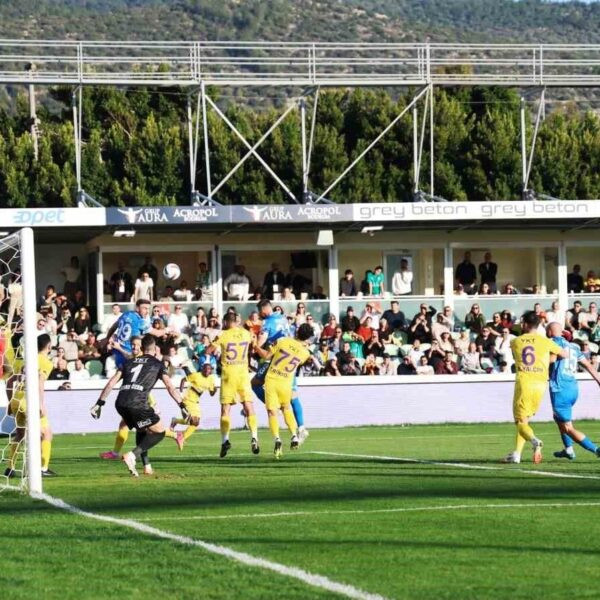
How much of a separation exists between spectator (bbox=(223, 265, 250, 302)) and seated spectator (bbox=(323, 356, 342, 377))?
461 cm

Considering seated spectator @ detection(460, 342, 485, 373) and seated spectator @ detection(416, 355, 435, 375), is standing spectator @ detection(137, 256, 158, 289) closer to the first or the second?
seated spectator @ detection(416, 355, 435, 375)

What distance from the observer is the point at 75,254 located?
35.7 meters

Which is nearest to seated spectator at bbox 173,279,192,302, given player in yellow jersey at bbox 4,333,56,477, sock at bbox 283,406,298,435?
sock at bbox 283,406,298,435

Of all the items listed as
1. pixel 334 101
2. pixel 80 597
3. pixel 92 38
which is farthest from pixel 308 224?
pixel 92 38

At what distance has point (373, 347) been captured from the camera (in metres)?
31.2

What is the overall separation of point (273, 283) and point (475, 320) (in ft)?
16.6

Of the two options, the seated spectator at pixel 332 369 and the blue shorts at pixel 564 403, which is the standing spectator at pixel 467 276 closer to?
the seated spectator at pixel 332 369

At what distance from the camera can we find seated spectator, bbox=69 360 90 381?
96.0 ft

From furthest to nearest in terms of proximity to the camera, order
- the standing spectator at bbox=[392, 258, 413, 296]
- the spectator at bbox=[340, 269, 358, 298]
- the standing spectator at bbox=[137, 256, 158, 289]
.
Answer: the standing spectator at bbox=[392, 258, 413, 296]
the spectator at bbox=[340, 269, 358, 298]
the standing spectator at bbox=[137, 256, 158, 289]

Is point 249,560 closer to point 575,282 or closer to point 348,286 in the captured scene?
point 348,286

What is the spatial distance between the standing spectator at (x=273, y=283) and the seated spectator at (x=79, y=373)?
6054mm

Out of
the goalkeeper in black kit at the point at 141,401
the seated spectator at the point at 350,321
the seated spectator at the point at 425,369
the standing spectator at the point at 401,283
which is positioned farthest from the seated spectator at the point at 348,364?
the goalkeeper in black kit at the point at 141,401

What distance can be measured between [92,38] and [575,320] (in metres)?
89.3

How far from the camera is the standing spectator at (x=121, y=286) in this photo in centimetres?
3362
